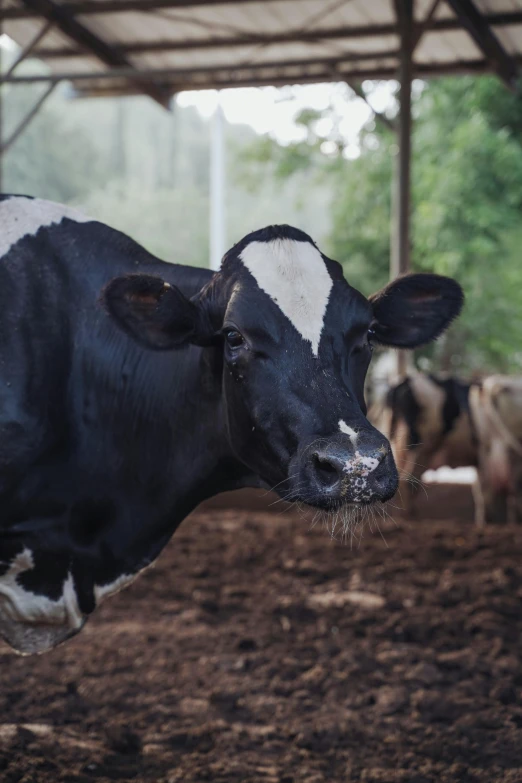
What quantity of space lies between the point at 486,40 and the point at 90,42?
3917mm

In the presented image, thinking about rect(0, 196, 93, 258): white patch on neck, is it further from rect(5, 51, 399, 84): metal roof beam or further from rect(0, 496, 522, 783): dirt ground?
rect(5, 51, 399, 84): metal roof beam

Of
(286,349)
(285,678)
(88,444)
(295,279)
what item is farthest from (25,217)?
(285,678)

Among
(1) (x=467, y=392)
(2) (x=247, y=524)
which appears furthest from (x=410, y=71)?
(2) (x=247, y=524)

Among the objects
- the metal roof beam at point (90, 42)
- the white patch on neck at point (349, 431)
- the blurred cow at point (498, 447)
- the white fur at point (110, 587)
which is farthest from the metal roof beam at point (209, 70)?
the white patch on neck at point (349, 431)

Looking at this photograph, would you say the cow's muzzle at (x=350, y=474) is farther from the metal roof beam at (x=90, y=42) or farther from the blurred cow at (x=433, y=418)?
the blurred cow at (x=433, y=418)

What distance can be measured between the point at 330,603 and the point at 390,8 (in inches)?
227

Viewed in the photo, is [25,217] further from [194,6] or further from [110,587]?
[194,6]

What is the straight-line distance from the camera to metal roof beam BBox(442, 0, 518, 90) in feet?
26.7

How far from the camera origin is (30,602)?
339 centimetres

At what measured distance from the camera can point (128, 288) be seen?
3076 millimetres

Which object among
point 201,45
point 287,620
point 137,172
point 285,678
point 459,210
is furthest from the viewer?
point 137,172

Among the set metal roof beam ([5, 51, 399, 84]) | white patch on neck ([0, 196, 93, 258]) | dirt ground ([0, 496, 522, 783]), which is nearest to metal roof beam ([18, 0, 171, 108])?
metal roof beam ([5, 51, 399, 84])

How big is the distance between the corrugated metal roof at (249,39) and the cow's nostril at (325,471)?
256 inches

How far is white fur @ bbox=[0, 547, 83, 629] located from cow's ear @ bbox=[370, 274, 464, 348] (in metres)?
1.49
